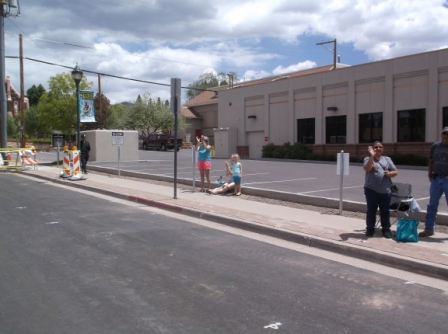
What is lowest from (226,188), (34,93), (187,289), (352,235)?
(187,289)

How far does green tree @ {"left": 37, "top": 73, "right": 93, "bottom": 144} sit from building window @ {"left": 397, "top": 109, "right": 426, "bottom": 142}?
60.9 ft

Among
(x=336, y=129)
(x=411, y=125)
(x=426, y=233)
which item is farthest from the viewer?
(x=336, y=129)

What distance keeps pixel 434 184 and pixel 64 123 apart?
23514 mm

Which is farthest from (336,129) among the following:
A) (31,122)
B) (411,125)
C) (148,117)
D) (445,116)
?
(31,122)

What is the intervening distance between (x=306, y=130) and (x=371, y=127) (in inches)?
206

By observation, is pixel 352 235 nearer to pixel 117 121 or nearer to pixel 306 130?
pixel 306 130

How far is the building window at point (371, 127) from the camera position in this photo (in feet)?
89.5

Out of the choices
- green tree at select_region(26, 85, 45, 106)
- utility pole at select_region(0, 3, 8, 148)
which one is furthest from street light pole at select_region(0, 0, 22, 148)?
green tree at select_region(26, 85, 45, 106)

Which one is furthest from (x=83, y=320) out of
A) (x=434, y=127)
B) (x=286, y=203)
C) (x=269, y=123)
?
(x=269, y=123)

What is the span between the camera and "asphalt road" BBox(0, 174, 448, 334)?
15.2 feet

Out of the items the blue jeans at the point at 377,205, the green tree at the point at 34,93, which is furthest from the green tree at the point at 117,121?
the blue jeans at the point at 377,205

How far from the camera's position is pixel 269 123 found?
34531mm

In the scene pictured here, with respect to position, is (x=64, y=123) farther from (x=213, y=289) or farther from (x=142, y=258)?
(x=213, y=289)

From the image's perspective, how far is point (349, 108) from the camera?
28.8 metres
